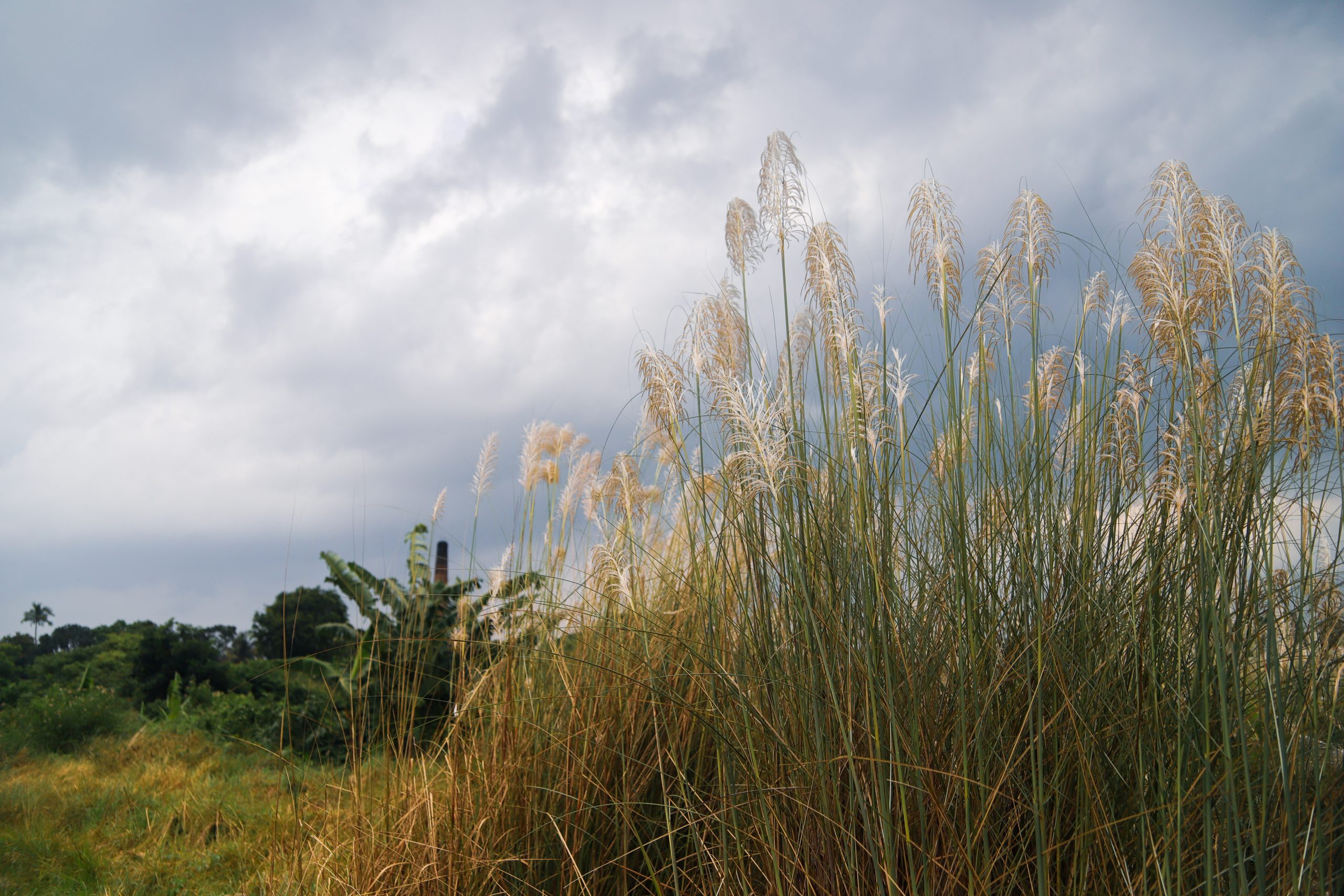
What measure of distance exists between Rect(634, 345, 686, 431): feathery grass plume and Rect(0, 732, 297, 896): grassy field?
1.98 meters

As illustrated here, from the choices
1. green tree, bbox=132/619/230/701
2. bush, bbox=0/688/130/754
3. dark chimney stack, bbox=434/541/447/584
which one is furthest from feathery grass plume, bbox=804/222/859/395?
green tree, bbox=132/619/230/701

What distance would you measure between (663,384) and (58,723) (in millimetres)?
8820

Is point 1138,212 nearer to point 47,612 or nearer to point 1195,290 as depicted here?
point 1195,290

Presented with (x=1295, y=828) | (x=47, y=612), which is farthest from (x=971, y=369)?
(x=47, y=612)

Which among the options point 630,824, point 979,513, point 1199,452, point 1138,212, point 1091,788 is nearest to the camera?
point 1091,788

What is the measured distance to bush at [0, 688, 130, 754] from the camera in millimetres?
7688

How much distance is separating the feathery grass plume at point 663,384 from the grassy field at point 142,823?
1980 mm

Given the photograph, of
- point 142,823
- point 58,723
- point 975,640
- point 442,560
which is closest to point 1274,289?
point 975,640

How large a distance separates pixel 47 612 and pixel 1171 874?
37.9 meters

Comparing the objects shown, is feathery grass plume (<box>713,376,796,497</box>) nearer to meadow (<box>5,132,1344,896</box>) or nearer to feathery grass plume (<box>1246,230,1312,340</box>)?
meadow (<box>5,132,1344,896</box>)

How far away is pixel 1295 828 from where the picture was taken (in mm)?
1512

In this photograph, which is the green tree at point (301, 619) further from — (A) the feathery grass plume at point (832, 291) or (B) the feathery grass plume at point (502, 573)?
(A) the feathery grass plume at point (832, 291)

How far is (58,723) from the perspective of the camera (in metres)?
7.81

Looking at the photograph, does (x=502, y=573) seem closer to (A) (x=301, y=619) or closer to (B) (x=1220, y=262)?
(B) (x=1220, y=262)
